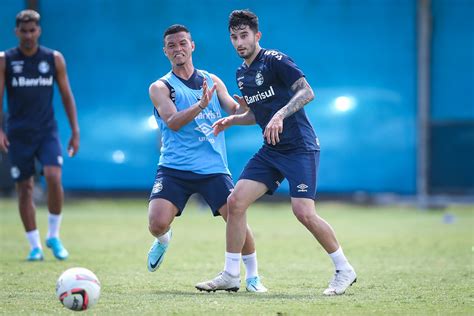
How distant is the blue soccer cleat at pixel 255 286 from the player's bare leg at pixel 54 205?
3193mm

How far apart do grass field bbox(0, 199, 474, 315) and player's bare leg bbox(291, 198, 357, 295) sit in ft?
0.45

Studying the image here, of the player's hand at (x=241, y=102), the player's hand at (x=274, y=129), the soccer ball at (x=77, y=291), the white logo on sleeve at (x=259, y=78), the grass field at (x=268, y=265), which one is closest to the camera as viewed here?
the soccer ball at (x=77, y=291)

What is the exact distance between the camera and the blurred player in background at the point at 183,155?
27.9ft

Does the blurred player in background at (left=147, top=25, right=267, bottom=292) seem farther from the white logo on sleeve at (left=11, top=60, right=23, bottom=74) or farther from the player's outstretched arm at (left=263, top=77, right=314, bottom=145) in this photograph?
Result: the white logo on sleeve at (left=11, top=60, right=23, bottom=74)

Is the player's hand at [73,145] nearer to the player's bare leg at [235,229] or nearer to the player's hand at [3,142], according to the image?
the player's hand at [3,142]

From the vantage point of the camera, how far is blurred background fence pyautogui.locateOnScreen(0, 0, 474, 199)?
17875 millimetres

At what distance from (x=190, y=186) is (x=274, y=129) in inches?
51.5

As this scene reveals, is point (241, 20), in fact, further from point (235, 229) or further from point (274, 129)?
point (235, 229)

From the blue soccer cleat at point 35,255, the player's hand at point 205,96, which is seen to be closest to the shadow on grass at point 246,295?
the player's hand at point 205,96

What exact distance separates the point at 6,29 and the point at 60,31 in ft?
3.25

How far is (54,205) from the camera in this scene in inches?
435

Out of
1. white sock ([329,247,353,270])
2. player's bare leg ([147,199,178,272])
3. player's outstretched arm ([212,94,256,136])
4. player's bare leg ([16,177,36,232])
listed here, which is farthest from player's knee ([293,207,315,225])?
player's bare leg ([16,177,36,232])

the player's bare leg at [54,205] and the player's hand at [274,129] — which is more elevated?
the player's hand at [274,129]

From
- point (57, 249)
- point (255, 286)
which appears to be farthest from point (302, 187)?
point (57, 249)
